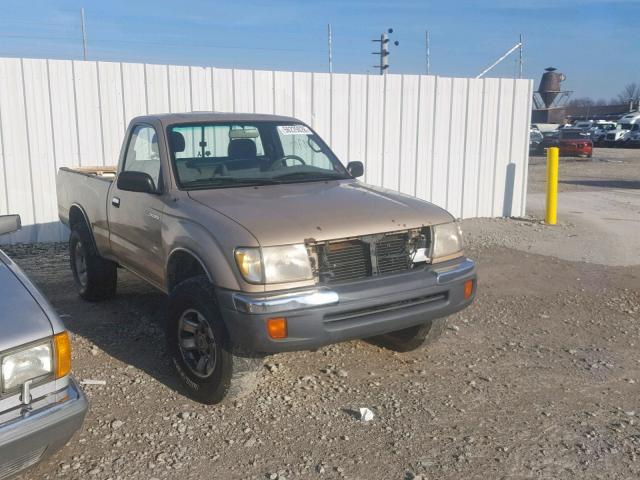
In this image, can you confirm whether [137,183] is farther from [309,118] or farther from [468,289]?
[309,118]

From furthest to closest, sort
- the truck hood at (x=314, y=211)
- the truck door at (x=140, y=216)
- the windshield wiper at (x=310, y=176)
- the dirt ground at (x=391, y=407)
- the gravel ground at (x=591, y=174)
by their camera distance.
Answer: the gravel ground at (x=591, y=174)
the windshield wiper at (x=310, y=176)
the truck door at (x=140, y=216)
the truck hood at (x=314, y=211)
the dirt ground at (x=391, y=407)

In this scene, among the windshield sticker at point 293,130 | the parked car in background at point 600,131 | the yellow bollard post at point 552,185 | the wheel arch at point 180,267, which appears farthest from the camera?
the parked car in background at point 600,131

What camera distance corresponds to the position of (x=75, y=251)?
6375 mm

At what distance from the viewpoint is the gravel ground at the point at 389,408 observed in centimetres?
342

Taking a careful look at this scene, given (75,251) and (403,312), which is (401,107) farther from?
(403,312)

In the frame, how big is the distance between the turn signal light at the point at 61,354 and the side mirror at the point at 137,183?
174cm

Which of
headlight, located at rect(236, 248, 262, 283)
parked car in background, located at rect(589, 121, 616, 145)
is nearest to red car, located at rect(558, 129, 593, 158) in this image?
parked car in background, located at rect(589, 121, 616, 145)

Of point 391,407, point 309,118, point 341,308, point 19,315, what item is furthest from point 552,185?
point 19,315

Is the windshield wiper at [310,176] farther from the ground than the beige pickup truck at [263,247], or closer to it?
farther from the ground

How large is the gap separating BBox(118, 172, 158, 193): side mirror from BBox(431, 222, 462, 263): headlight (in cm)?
199

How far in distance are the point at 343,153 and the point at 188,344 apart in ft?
21.3

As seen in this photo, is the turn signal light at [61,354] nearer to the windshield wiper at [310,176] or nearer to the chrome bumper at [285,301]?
the chrome bumper at [285,301]

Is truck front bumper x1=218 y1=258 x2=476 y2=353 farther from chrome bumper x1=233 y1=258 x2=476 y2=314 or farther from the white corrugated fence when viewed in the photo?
the white corrugated fence

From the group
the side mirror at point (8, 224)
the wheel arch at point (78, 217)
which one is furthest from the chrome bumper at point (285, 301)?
the wheel arch at point (78, 217)
